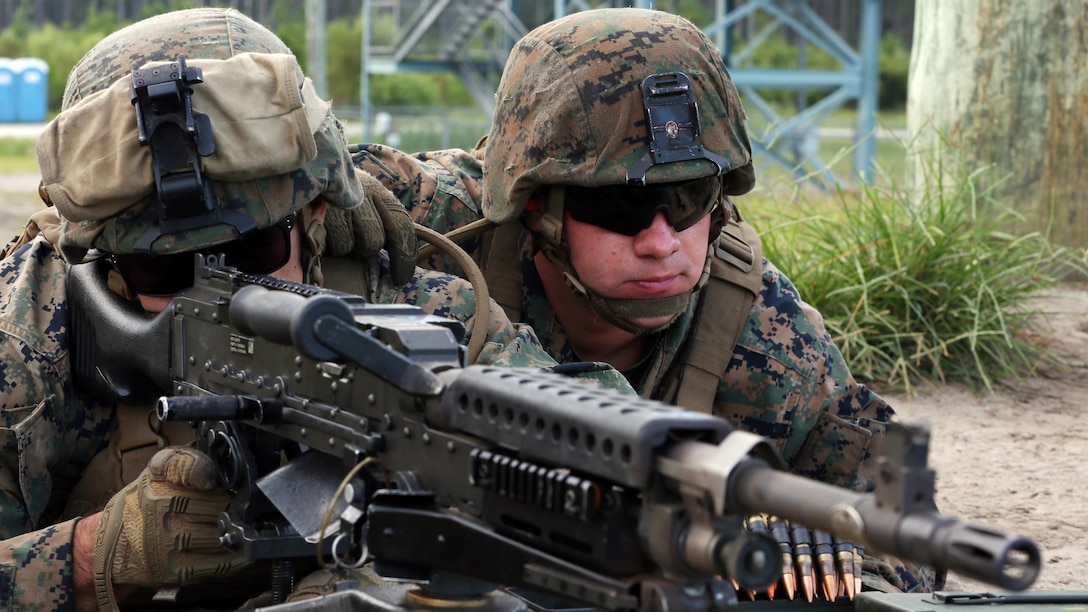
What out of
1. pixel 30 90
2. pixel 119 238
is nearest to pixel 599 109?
pixel 119 238

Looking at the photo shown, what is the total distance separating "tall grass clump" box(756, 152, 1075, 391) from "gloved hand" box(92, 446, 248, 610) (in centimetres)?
378

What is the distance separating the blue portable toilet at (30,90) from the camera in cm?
2647

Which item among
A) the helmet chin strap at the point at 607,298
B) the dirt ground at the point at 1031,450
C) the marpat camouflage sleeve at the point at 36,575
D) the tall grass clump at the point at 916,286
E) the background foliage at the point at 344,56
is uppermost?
the helmet chin strap at the point at 607,298

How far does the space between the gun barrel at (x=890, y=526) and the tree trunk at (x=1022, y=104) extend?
5563 mm

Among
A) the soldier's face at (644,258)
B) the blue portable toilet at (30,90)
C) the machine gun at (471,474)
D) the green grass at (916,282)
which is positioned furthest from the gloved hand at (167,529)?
the blue portable toilet at (30,90)

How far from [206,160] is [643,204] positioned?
1.27m

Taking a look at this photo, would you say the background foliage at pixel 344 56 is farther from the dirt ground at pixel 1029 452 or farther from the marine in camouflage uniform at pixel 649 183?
the marine in camouflage uniform at pixel 649 183

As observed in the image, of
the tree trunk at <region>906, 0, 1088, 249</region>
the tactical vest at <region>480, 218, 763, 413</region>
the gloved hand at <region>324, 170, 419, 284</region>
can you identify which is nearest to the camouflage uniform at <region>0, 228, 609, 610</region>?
the gloved hand at <region>324, 170, 419, 284</region>

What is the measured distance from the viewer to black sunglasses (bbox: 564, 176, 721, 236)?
3.91 metres

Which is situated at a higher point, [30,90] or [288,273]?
[288,273]

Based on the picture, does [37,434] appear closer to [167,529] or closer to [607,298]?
[167,529]

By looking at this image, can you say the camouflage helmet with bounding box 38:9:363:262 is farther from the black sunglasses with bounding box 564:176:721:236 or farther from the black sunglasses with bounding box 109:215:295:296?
the black sunglasses with bounding box 564:176:721:236

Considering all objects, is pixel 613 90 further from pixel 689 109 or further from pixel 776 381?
pixel 776 381

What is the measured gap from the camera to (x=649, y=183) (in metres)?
3.87
